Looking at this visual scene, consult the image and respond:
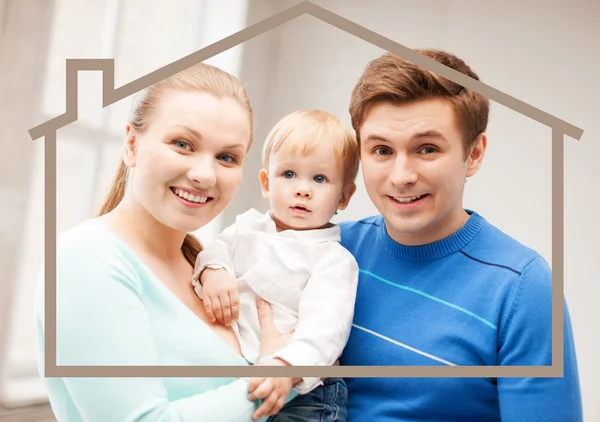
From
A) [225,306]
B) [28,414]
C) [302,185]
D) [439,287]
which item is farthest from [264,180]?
[28,414]

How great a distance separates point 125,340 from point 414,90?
1.38 feet

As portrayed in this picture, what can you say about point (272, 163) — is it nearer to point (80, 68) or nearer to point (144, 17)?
point (80, 68)

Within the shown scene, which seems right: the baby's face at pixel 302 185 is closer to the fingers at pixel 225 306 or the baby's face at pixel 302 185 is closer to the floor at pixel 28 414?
the fingers at pixel 225 306

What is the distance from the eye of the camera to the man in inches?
30.4

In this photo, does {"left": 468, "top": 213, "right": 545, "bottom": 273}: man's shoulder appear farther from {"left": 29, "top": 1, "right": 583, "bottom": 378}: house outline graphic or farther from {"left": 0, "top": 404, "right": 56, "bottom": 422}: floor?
→ {"left": 0, "top": 404, "right": 56, "bottom": 422}: floor

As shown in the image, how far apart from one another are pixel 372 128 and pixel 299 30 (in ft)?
0.55

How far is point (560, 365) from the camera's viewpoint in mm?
762

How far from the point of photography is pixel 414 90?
0.77 m

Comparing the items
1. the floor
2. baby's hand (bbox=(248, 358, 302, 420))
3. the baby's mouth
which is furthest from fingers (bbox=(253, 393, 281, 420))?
the floor

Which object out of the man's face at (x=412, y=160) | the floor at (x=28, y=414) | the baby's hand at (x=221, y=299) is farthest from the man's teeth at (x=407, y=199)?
the floor at (x=28, y=414)

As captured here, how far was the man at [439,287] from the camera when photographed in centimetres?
77

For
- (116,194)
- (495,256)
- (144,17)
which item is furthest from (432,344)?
(144,17)

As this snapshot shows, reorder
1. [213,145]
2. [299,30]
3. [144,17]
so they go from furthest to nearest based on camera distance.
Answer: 1. [144,17]
2. [299,30]
3. [213,145]

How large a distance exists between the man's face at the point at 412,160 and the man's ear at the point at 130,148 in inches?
10.2
